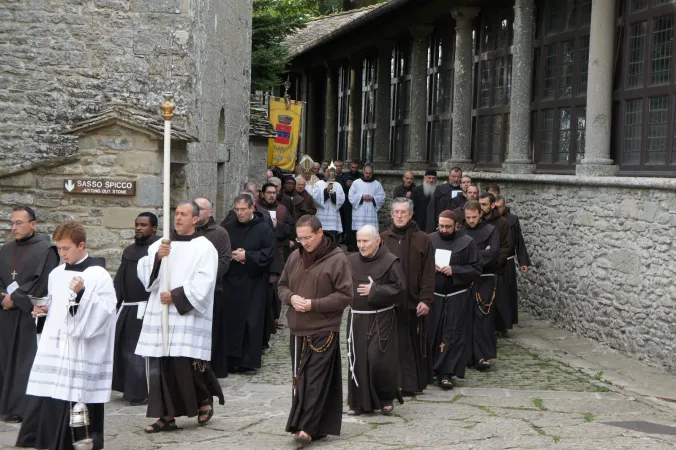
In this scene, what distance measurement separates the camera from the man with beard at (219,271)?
11148 millimetres

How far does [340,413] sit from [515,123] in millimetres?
10144

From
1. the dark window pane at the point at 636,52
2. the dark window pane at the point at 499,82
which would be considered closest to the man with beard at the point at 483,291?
the dark window pane at the point at 636,52

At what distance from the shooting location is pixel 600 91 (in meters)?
15.0

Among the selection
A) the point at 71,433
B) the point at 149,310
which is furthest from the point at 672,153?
the point at 71,433

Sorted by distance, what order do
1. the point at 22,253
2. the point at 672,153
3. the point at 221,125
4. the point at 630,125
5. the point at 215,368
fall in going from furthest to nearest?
the point at 221,125
the point at 630,125
the point at 672,153
the point at 215,368
the point at 22,253

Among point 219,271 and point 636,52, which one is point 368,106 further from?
point 219,271

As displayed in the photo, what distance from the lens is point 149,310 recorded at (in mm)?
9312

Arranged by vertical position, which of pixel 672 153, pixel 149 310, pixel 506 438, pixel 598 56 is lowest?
pixel 506 438

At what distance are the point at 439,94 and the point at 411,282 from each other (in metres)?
13.9

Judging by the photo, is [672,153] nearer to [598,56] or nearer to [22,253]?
[598,56]

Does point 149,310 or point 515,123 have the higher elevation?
point 515,123

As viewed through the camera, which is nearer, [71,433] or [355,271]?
[71,433]

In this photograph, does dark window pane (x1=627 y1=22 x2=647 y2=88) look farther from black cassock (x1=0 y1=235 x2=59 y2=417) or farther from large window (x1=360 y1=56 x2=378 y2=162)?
large window (x1=360 y1=56 x2=378 y2=162)

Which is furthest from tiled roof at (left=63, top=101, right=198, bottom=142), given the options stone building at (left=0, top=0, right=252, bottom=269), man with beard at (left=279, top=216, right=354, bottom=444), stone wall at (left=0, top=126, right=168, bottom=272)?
man with beard at (left=279, top=216, right=354, bottom=444)
